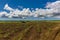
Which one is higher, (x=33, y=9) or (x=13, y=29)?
(x=33, y=9)

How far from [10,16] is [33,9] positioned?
71cm

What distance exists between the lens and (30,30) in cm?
419

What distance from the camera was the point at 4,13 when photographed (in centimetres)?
414

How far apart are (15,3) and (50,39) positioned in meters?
1.48

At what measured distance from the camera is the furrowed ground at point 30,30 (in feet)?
13.4

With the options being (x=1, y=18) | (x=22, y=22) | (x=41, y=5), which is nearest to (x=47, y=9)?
(x=41, y=5)

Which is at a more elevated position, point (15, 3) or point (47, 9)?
point (15, 3)

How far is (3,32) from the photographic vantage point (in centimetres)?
421

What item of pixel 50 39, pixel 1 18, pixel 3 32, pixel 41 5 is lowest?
pixel 50 39

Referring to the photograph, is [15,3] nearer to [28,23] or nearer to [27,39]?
[28,23]

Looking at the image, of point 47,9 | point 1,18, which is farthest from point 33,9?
point 1,18

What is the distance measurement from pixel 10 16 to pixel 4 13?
0.65ft

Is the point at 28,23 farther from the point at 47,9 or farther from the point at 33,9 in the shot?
the point at 47,9

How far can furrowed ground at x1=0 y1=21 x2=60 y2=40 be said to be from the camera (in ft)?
13.4
